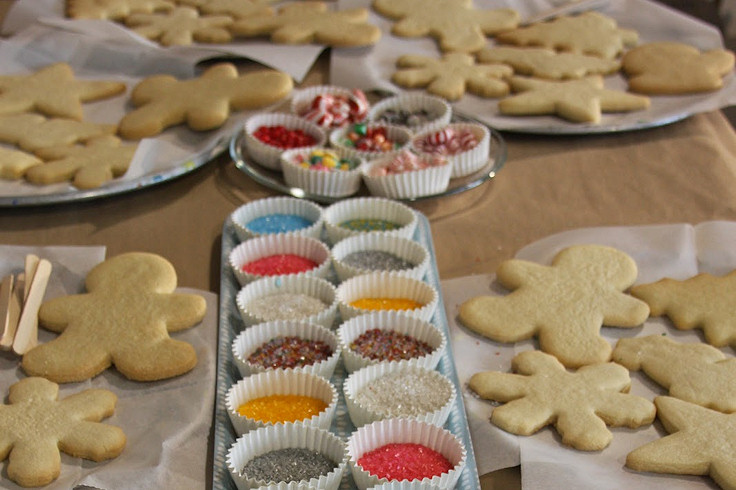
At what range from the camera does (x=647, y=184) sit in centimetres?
218

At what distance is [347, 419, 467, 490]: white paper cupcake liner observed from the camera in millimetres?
1333

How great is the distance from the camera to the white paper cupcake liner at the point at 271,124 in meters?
2.16

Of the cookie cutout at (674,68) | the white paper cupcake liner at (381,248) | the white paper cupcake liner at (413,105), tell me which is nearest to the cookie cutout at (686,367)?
the white paper cupcake liner at (381,248)

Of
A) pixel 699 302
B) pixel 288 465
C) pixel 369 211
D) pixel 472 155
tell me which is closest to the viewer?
pixel 288 465

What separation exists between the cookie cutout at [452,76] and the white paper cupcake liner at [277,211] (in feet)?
1.94

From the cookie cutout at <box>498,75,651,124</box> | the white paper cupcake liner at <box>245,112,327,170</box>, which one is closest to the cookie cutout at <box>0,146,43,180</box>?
the white paper cupcake liner at <box>245,112,327,170</box>

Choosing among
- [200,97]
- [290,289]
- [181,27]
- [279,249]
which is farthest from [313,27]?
[290,289]

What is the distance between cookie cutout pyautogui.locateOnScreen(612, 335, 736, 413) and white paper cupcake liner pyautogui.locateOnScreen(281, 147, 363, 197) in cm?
70

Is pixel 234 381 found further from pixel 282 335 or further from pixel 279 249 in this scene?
pixel 279 249

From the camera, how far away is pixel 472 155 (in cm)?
213

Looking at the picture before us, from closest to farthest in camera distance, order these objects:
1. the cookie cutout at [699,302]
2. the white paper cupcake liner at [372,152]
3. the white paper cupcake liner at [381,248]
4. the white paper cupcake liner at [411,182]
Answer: the cookie cutout at [699,302], the white paper cupcake liner at [381,248], the white paper cupcake liner at [411,182], the white paper cupcake liner at [372,152]

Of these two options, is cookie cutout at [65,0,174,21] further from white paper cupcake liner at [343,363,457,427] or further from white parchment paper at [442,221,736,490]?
white paper cupcake liner at [343,363,457,427]

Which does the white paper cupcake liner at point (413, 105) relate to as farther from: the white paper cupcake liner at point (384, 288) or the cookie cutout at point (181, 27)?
the white paper cupcake liner at point (384, 288)

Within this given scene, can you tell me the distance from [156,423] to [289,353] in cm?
24
